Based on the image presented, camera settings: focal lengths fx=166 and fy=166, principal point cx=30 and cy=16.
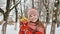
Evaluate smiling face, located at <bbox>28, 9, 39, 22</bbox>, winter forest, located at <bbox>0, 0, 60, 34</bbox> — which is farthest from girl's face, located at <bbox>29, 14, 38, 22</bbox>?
winter forest, located at <bbox>0, 0, 60, 34</bbox>

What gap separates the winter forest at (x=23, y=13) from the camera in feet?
5.67

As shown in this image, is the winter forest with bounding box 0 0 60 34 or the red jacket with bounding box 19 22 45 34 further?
the winter forest with bounding box 0 0 60 34

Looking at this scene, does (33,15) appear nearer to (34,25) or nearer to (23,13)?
(34,25)

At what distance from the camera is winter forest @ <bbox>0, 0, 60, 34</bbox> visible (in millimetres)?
1729

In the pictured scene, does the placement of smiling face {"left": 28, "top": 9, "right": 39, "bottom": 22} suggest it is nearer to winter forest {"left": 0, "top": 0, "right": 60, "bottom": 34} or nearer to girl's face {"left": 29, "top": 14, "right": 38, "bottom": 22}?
girl's face {"left": 29, "top": 14, "right": 38, "bottom": 22}

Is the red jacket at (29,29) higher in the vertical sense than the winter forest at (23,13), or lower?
lower

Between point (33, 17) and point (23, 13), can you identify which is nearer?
point (33, 17)

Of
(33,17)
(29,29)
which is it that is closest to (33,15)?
(33,17)

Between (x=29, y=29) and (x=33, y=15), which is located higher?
(x=33, y=15)

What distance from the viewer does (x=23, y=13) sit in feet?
5.67

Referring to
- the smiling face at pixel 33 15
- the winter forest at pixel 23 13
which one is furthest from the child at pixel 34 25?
the winter forest at pixel 23 13

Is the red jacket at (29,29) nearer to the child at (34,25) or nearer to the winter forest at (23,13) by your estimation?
the child at (34,25)

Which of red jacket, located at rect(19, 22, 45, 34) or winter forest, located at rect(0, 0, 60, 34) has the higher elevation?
winter forest, located at rect(0, 0, 60, 34)

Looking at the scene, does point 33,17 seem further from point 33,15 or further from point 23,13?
point 23,13
